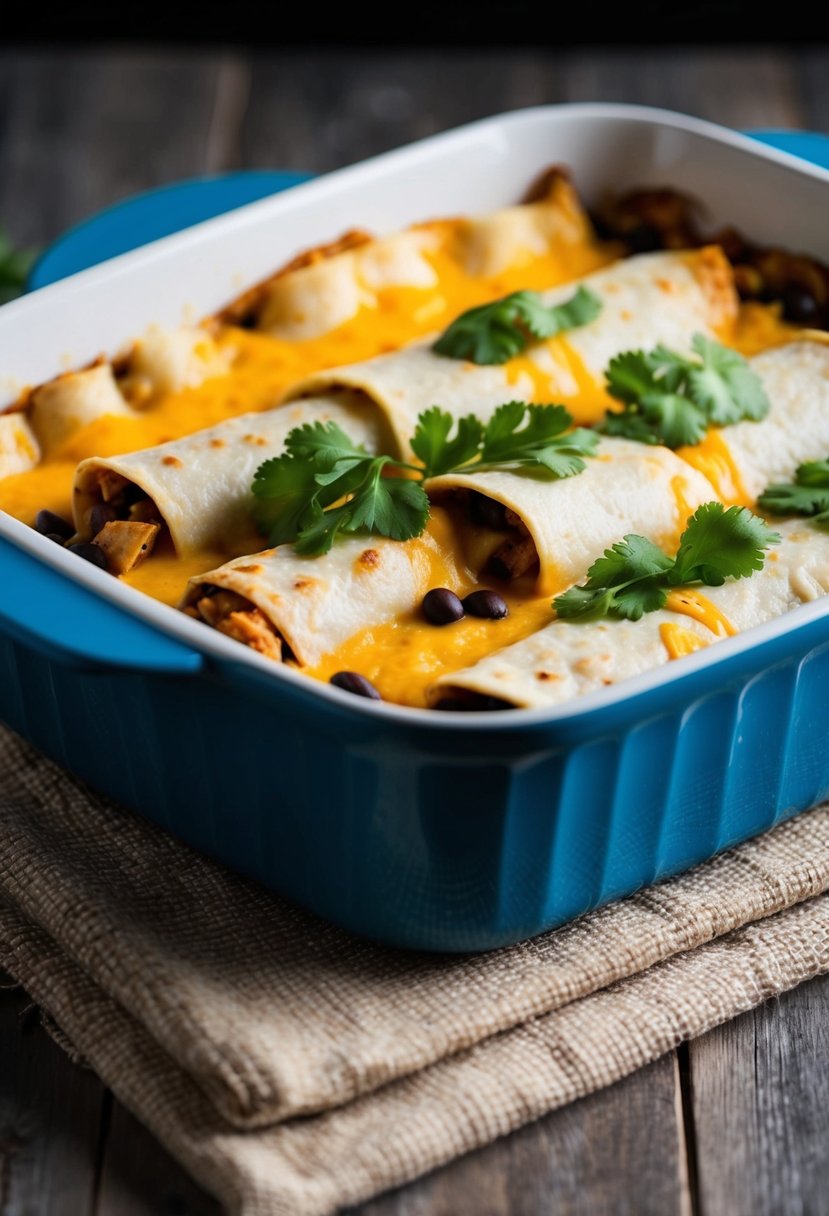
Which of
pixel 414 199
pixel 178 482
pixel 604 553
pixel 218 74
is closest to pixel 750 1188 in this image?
pixel 604 553

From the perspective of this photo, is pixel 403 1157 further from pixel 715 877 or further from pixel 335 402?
pixel 335 402

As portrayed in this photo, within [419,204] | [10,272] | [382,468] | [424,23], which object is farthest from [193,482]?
[424,23]

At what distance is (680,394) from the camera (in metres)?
3.22

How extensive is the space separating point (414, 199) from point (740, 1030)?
1920 millimetres

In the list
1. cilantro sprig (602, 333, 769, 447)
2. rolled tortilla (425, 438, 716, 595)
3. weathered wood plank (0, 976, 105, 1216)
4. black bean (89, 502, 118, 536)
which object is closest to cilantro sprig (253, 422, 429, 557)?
rolled tortilla (425, 438, 716, 595)

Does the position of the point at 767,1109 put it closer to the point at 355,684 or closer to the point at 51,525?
the point at 355,684

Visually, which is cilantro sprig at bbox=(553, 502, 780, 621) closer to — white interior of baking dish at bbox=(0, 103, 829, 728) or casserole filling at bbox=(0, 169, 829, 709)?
casserole filling at bbox=(0, 169, 829, 709)

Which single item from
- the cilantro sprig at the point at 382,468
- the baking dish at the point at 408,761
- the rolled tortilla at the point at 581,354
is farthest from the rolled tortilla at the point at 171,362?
the baking dish at the point at 408,761

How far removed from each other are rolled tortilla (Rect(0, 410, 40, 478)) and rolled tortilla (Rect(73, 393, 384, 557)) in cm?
23

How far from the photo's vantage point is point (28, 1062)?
2586mm

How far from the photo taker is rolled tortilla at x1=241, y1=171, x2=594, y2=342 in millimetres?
3570

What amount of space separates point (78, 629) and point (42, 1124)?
26.9 inches

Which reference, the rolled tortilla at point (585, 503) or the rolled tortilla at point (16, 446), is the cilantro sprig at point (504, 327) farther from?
the rolled tortilla at point (16, 446)

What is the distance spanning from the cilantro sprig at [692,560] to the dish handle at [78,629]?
0.65 m
